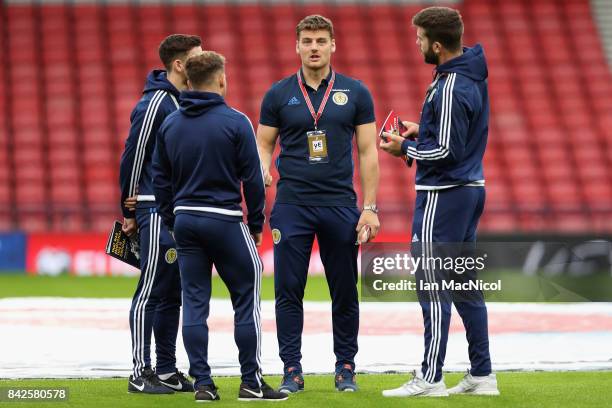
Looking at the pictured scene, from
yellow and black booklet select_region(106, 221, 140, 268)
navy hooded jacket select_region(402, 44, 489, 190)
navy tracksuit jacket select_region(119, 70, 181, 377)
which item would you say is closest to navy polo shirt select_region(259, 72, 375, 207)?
navy hooded jacket select_region(402, 44, 489, 190)

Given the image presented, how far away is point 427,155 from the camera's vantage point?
20.3 ft

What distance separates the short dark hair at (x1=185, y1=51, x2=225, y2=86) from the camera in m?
6.10

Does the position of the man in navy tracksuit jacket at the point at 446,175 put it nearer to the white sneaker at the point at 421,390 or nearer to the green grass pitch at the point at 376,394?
the white sneaker at the point at 421,390

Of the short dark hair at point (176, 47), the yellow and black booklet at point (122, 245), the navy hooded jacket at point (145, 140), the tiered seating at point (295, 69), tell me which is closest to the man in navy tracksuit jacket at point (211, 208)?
the navy hooded jacket at point (145, 140)

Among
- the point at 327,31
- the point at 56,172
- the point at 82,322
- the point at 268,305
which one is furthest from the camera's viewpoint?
the point at 56,172

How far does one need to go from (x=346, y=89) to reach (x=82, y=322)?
15.1 ft

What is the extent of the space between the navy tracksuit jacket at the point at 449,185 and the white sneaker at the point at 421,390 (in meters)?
0.03

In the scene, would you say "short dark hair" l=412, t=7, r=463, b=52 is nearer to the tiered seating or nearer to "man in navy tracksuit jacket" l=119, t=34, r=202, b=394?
"man in navy tracksuit jacket" l=119, t=34, r=202, b=394

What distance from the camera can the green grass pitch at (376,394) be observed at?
6.03 metres

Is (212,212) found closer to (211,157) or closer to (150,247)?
(211,157)

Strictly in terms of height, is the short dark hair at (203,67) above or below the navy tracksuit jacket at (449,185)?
above

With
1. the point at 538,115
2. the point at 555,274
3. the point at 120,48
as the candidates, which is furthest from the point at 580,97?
the point at 555,274

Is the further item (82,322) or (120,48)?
(120,48)

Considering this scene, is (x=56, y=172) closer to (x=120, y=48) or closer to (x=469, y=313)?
(x=120, y=48)
